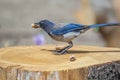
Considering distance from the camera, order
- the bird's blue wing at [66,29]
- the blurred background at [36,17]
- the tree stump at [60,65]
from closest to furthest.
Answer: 1. the tree stump at [60,65]
2. the bird's blue wing at [66,29]
3. the blurred background at [36,17]

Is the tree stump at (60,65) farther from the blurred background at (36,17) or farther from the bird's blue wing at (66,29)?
the blurred background at (36,17)

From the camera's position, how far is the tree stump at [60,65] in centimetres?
146

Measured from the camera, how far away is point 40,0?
454 cm

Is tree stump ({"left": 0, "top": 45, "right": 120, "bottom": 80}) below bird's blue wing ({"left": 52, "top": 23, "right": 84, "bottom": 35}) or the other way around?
below

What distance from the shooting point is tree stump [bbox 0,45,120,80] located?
4.78 feet

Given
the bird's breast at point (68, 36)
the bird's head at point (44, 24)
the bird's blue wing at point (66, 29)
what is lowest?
the bird's breast at point (68, 36)

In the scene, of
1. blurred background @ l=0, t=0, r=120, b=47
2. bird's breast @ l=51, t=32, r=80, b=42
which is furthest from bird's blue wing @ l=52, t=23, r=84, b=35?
blurred background @ l=0, t=0, r=120, b=47

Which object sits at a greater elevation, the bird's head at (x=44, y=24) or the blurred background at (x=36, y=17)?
the bird's head at (x=44, y=24)

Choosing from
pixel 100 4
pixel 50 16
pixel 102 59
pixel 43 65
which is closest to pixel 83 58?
pixel 102 59

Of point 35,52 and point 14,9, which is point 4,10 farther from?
point 35,52

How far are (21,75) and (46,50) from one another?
351mm

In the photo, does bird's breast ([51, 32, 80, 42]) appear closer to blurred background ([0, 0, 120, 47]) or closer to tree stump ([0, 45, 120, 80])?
tree stump ([0, 45, 120, 80])

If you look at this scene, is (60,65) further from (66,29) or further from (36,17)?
(36,17)

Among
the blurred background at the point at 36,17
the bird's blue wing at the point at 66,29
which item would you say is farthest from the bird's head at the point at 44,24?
the blurred background at the point at 36,17
